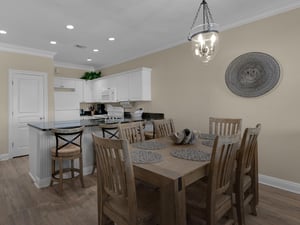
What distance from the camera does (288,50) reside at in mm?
2672

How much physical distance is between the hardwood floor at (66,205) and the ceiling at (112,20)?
2.70 metres

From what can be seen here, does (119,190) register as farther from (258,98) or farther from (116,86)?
(116,86)

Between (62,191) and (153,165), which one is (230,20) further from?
(62,191)

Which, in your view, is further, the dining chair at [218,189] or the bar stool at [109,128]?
the bar stool at [109,128]

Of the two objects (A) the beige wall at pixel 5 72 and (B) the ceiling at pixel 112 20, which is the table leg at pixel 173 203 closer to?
(B) the ceiling at pixel 112 20

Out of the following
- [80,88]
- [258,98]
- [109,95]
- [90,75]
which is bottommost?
[258,98]

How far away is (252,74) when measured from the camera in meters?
2.99

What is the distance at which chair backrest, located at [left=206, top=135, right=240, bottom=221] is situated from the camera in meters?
1.40

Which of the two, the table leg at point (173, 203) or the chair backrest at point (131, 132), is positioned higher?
the chair backrest at point (131, 132)

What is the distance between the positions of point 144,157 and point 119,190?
420 mm

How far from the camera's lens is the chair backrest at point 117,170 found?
1287 mm

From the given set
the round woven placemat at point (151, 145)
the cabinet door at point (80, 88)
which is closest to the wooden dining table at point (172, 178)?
the round woven placemat at point (151, 145)

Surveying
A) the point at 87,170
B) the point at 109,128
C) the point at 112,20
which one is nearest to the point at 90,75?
the point at 112,20

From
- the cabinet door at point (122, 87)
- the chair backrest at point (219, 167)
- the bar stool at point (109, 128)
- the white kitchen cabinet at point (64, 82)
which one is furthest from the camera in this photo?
the white kitchen cabinet at point (64, 82)
